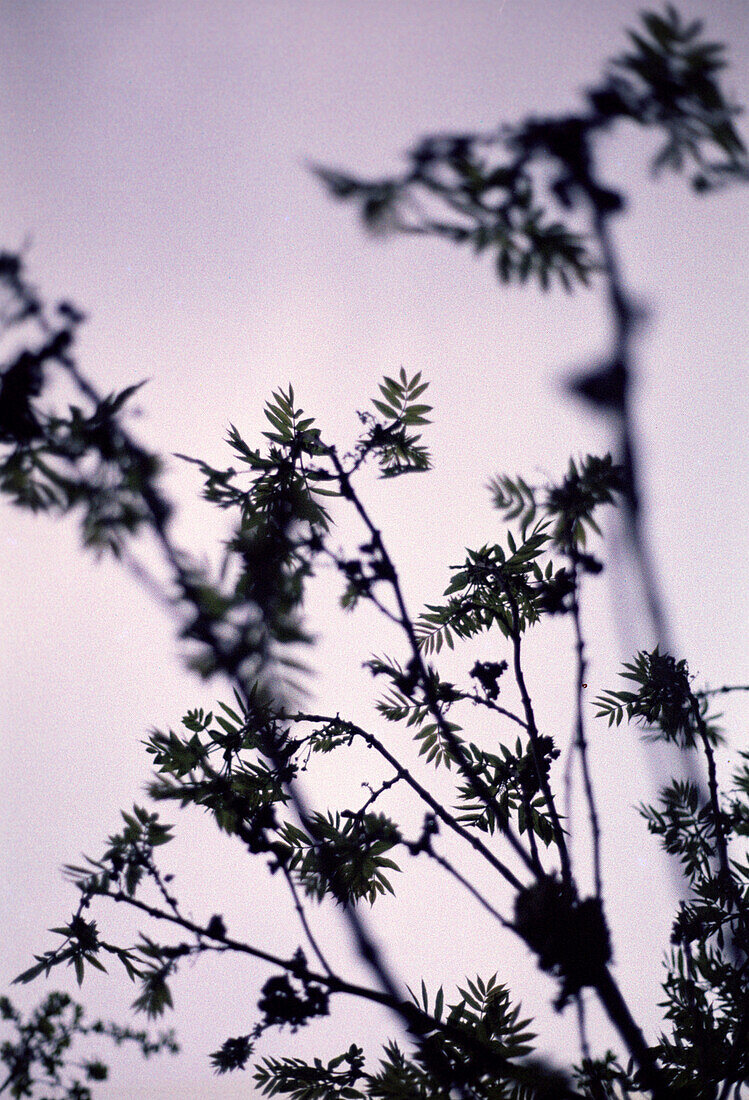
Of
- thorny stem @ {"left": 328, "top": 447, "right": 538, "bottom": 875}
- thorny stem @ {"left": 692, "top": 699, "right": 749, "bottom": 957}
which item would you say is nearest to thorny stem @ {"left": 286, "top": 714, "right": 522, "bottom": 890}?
thorny stem @ {"left": 328, "top": 447, "right": 538, "bottom": 875}

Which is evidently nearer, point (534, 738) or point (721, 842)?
point (534, 738)

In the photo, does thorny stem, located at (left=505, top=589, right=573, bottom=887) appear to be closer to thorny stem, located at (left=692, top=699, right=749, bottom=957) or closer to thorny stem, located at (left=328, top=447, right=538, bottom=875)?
thorny stem, located at (left=328, top=447, right=538, bottom=875)

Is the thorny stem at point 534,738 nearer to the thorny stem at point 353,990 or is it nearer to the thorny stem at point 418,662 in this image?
the thorny stem at point 418,662

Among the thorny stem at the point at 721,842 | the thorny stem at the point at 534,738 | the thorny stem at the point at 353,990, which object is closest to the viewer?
the thorny stem at the point at 353,990

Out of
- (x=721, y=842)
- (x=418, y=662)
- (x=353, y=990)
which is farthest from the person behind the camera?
(x=721, y=842)

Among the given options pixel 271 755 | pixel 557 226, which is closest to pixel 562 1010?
pixel 271 755

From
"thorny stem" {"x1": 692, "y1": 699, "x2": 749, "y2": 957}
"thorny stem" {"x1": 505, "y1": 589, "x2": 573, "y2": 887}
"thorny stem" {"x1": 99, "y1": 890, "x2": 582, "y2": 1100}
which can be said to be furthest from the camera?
"thorny stem" {"x1": 692, "y1": 699, "x2": 749, "y2": 957}

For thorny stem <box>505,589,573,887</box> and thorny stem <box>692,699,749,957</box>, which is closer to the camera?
thorny stem <box>505,589,573,887</box>

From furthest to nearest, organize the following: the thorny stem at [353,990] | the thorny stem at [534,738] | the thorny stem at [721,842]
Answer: the thorny stem at [721,842]
the thorny stem at [534,738]
the thorny stem at [353,990]

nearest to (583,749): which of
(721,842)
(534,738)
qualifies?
(534,738)

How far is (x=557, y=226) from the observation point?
1182 mm

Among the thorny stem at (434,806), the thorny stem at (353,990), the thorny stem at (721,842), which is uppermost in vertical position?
the thorny stem at (721,842)

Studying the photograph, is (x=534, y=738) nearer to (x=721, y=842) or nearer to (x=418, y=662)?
(x=418, y=662)

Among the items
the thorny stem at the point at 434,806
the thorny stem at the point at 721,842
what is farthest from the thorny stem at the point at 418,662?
the thorny stem at the point at 721,842
